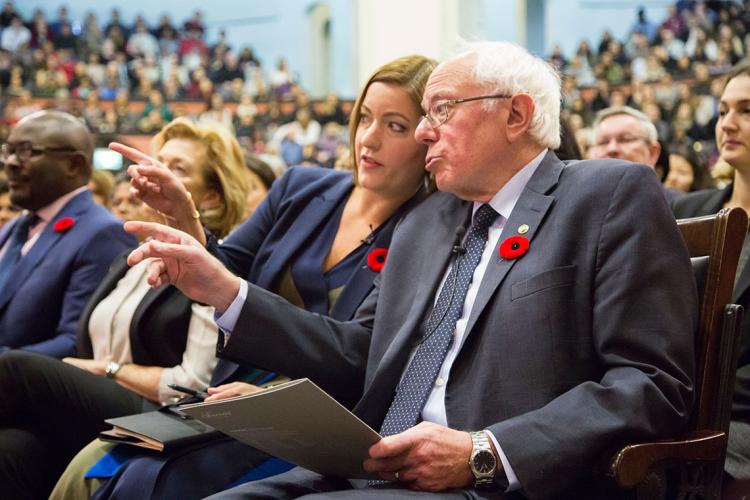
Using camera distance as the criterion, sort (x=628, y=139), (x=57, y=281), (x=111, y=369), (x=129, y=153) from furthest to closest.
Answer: (x=628, y=139)
(x=57, y=281)
(x=111, y=369)
(x=129, y=153)

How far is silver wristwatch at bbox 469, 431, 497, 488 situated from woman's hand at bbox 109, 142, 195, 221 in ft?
3.41

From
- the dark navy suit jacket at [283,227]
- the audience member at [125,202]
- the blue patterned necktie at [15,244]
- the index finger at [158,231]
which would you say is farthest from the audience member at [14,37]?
the index finger at [158,231]

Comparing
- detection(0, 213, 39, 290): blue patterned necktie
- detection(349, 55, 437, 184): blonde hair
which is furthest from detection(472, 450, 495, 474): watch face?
detection(0, 213, 39, 290): blue patterned necktie

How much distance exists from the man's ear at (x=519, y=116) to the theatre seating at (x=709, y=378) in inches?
15.8

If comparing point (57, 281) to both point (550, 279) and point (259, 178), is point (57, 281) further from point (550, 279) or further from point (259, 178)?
point (550, 279)

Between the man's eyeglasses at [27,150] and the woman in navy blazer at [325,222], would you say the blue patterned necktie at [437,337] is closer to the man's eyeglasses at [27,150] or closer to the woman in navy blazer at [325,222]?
the woman in navy blazer at [325,222]

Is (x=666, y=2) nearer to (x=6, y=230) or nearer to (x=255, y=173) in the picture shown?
(x=255, y=173)

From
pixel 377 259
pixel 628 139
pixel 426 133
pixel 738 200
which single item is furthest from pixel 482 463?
pixel 628 139

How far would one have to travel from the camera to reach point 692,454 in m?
1.60

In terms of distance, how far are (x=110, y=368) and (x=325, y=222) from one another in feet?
2.54

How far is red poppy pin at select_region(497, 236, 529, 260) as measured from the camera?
1.73m

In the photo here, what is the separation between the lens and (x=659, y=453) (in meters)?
1.55

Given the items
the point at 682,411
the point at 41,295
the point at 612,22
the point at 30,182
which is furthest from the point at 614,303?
the point at 612,22

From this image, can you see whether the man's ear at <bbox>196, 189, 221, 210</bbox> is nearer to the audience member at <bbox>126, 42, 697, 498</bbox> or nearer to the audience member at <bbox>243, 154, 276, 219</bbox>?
the audience member at <bbox>126, 42, 697, 498</bbox>
